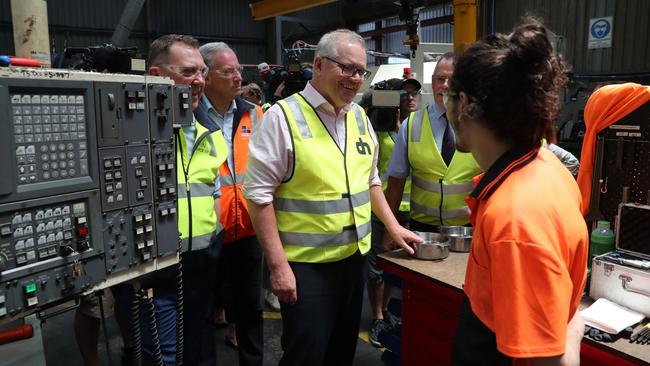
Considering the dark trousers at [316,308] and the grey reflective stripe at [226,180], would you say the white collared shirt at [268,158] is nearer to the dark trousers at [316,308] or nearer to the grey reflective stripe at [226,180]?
the dark trousers at [316,308]

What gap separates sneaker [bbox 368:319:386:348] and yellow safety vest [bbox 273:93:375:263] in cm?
130

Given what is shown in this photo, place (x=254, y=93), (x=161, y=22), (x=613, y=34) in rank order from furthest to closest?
(x=161, y=22)
(x=613, y=34)
(x=254, y=93)

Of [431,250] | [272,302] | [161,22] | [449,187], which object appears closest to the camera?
[431,250]

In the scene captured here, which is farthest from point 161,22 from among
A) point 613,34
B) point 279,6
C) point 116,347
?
point 116,347

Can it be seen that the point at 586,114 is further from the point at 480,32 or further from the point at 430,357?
the point at 480,32

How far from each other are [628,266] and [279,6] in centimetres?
742

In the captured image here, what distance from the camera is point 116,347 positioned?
111 inches

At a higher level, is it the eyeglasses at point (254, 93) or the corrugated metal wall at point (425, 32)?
the corrugated metal wall at point (425, 32)

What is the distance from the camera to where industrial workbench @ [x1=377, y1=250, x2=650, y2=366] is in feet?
5.34

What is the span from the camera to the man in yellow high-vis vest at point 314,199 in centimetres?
161

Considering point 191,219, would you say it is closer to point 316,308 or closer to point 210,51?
point 316,308

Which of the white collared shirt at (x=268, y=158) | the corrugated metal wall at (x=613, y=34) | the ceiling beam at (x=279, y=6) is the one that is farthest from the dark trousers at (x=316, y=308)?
the ceiling beam at (x=279, y=6)

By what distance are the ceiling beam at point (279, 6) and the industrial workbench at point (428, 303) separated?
5.95 metres

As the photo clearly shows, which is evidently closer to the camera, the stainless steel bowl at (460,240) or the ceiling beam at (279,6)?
the stainless steel bowl at (460,240)
